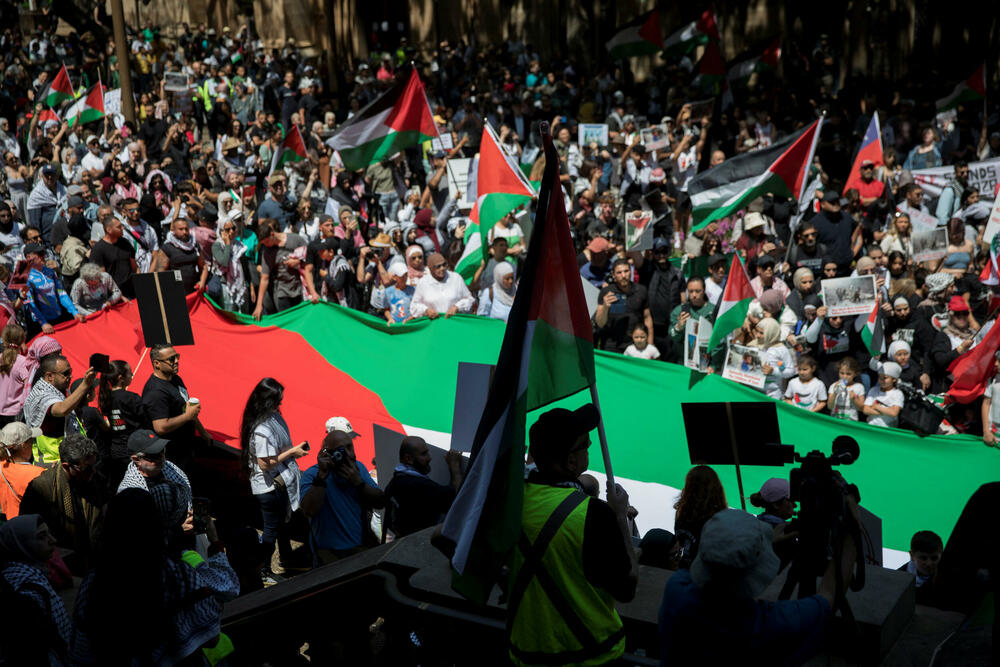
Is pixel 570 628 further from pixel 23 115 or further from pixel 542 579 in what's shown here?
pixel 23 115

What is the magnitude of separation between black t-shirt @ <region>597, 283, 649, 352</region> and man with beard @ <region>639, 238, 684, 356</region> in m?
0.17

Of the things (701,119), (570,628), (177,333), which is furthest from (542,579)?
(701,119)

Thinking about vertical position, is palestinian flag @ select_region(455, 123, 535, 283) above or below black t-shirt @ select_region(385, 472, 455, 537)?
above

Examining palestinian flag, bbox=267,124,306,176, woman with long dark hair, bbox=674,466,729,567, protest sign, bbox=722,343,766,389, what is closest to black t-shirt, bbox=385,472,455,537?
woman with long dark hair, bbox=674,466,729,567

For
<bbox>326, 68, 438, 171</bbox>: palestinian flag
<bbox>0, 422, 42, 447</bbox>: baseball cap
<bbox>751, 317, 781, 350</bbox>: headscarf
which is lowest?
<bbox>751, 317, 781, 350</bbox>: headscarf

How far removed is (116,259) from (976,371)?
8.62m

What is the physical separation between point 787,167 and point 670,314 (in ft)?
6.16

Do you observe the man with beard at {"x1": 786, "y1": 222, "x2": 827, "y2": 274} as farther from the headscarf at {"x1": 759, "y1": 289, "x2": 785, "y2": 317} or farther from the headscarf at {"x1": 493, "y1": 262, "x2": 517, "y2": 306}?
the headscarf at {"x1": 493, "y1": 262, "x2": 517, "y2": 306}

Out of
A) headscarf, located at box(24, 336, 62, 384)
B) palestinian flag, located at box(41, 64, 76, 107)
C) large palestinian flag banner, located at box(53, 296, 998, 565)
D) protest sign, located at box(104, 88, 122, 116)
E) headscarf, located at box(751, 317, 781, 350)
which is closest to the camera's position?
large palestinian flag banner, located at box(53, 296, 998, 565)

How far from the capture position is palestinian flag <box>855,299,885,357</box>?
30.1ft

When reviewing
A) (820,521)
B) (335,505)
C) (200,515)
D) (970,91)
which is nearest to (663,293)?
(335,505)

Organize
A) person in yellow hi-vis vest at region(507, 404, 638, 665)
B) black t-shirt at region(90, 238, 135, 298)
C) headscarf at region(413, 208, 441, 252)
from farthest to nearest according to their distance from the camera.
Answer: headscarf at region(413, 208, 441, 252), black t-shirt at region(90, 238, 135, 298), person in yellow hi-vis vest at region(507, 404, 638, 665)

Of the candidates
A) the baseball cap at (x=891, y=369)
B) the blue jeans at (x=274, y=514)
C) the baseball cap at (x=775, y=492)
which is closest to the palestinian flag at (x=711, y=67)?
the baseball cap at (x=891, y=369)

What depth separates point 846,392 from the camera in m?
8.24
